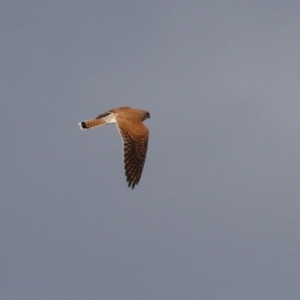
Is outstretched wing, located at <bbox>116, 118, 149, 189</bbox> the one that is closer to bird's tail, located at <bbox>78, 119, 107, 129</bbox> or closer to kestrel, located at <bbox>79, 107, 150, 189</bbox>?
kestrel, located at <bbox>79, 107, 150, 189</bbox>

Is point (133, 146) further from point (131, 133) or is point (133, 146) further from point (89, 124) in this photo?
point (89, 124)

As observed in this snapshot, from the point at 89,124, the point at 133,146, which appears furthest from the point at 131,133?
the point at 89,124

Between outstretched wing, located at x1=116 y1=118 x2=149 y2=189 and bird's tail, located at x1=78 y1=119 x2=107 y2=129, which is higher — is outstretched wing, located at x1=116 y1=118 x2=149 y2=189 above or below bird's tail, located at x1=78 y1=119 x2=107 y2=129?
below

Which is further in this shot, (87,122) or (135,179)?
(87,122)

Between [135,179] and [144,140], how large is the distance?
1.88m

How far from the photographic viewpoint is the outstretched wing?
5694cm

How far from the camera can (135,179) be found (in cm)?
5691

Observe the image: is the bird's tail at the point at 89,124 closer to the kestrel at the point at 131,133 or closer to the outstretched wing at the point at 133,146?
the kestrel at the point at 131,133

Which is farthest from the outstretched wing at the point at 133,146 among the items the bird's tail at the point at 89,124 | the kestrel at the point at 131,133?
the bird's tail at the point at 89,124

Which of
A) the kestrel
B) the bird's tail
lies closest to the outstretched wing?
the kestrel

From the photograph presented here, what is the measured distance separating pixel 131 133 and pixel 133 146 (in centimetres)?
69

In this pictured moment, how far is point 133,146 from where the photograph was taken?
189 feet

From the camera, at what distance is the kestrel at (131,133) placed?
5700 cm

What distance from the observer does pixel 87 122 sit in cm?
6062
